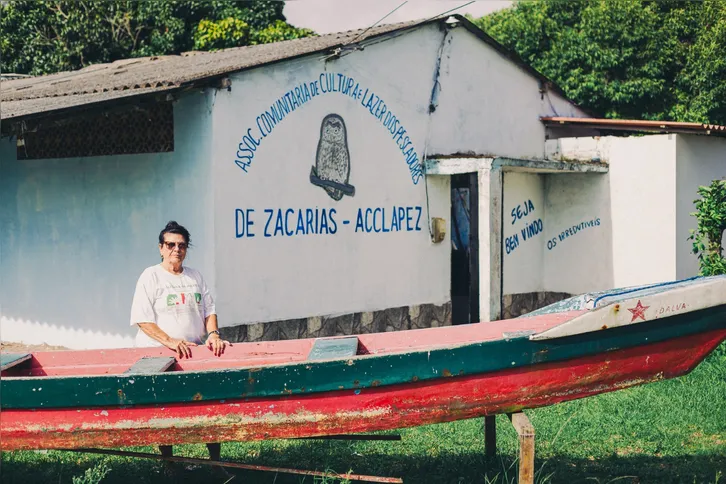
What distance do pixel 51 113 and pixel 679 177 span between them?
8965 mm

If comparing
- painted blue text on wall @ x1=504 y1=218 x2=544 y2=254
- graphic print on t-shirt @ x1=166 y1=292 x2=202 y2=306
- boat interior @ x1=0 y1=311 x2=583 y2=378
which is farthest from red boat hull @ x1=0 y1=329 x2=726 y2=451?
painted blue text on wall @ x1=504 y1=218 x2=544 y2=254

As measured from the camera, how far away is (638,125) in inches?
512

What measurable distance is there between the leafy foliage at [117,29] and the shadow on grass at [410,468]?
16497 mm

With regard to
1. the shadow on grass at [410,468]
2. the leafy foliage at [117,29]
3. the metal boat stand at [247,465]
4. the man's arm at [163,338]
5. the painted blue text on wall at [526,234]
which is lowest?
the shadow on grass at [410,468]

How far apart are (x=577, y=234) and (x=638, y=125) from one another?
2021 millimetres

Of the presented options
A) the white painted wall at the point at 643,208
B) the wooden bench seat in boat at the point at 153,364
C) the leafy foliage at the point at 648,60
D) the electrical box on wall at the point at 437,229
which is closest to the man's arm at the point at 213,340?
the wooden bench seat in boat at the point at 153,364

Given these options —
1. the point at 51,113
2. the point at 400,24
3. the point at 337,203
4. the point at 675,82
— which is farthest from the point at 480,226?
the point at 675,82

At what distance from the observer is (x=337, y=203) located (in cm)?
1037

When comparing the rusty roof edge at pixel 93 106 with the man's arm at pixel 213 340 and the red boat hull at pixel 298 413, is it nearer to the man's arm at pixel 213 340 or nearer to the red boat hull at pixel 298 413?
the man's arm at pixel 213 340

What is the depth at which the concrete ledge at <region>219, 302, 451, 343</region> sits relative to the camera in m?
9.35

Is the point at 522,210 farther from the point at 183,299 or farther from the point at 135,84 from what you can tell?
the point at 183,299

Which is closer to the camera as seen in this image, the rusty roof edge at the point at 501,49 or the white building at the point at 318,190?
the white building at the point at 318,190

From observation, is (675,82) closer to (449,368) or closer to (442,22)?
(442,22)

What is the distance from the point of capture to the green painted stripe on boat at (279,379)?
4.66m
